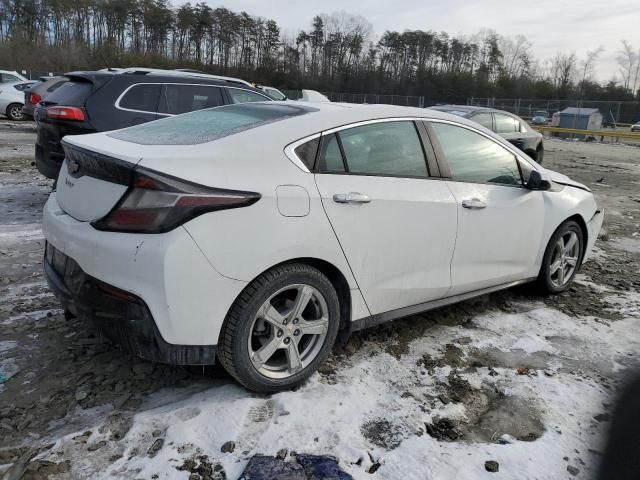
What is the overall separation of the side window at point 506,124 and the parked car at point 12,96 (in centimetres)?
1563

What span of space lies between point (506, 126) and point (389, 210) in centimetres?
986

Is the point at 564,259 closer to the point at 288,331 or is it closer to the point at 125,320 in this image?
the point at 288,331

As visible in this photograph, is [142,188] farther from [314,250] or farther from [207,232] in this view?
[314,250]

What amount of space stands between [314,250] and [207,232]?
60 centimetres

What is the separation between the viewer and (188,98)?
723 centimetres

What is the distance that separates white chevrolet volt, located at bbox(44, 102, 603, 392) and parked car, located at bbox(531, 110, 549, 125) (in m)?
38.7

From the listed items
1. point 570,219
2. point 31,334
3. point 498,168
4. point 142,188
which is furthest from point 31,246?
point 570,219

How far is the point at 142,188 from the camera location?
256 centimetres

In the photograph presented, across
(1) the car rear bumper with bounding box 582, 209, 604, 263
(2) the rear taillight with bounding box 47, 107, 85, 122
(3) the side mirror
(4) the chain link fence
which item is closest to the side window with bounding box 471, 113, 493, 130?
(1) the car rear bumper with bounding box 582, 209, 604, 263

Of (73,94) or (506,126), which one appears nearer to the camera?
(73,94)

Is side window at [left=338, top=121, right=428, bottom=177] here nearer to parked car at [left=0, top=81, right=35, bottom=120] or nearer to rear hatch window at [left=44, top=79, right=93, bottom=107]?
rear hatch window at [left=44, top=79, right=93, bottom=107]

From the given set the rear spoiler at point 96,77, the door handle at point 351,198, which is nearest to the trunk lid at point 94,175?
the door handle at point 351,198

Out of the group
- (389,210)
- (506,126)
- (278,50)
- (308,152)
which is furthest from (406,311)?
(278,50)

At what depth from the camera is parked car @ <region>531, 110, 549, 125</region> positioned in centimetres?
3897
